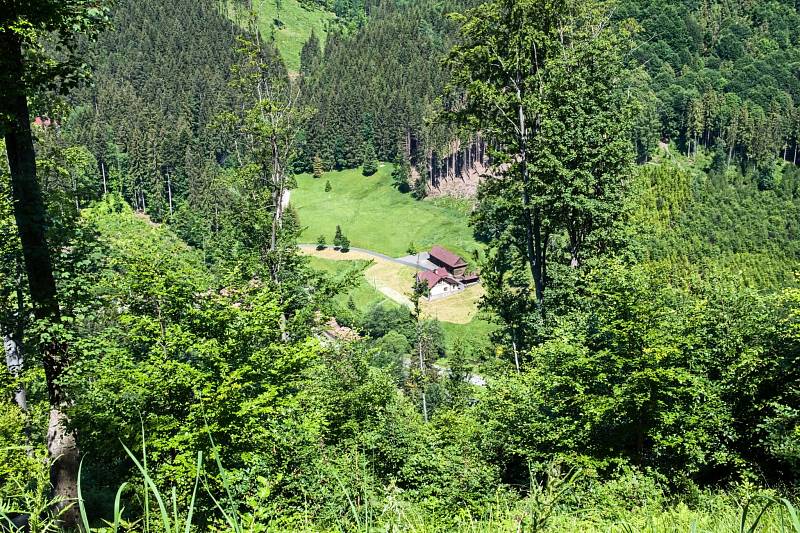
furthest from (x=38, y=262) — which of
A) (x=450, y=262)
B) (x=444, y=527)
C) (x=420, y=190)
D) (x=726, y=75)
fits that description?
(x=726, y=75)

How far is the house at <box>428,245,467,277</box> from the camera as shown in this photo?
3935 inches

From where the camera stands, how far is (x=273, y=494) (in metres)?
12.9

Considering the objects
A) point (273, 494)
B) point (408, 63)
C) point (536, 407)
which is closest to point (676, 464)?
point (536, 407)

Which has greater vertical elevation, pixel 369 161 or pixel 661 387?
pixel 661 387

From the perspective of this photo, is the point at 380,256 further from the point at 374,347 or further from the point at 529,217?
the point at 529,217

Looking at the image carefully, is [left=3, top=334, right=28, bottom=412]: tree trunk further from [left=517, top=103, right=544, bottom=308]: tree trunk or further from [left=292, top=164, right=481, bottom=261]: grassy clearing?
[left=292, top=164, right=481, bottom=261]: grassy clearing

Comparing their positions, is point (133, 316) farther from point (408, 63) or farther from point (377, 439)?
point (408, 63)

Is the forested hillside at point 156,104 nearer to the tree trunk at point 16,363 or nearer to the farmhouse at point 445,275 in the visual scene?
the farmhouse at point 445,275

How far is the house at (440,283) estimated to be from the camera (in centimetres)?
9369

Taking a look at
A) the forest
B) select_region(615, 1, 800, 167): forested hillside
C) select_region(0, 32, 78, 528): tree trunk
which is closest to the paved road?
select_region(615, 1, 800, 167): forested hillside

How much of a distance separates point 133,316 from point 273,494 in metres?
5.25

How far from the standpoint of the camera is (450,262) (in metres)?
100

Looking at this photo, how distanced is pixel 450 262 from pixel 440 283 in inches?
267

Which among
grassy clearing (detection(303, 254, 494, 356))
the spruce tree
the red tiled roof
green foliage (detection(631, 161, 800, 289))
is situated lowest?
grassy clearing (detection(303, 254, 494, 356))
